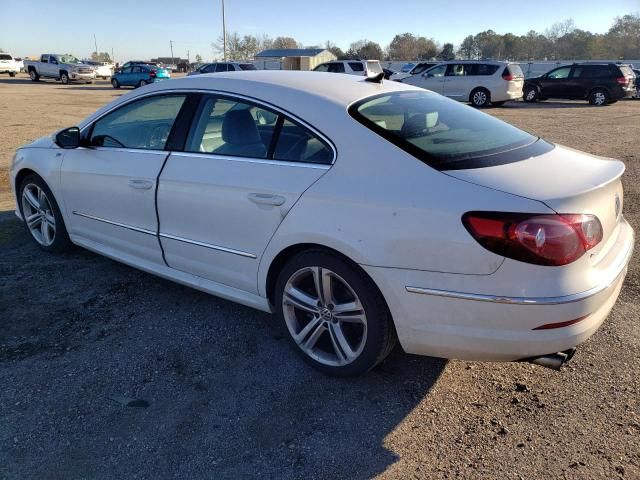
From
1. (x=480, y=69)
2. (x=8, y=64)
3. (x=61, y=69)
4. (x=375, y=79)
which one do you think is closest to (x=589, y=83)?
(x=480, y=69)

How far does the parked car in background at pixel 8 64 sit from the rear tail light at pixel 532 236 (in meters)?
49.9

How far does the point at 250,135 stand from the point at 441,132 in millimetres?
1179

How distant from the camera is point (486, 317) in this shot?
2332mm

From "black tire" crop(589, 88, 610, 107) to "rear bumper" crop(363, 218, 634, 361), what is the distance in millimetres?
22513

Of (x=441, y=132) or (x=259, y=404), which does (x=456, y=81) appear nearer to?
(x=441, y=132)

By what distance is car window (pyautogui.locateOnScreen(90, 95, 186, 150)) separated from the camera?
3572 millimetres

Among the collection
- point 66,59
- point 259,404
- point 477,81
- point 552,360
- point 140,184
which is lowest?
point 259,404

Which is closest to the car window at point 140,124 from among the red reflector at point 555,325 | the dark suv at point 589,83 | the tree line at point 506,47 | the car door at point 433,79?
the red reflector at point 555,325

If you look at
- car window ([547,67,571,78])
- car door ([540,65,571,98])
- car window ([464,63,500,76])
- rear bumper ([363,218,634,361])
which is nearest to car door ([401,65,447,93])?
car window ([464,63,500,76])

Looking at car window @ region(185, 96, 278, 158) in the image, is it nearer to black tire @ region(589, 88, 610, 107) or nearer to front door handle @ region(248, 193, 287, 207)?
front door handle @ region(248, 193, 287, 207)

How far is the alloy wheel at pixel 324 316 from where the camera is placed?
277 cm

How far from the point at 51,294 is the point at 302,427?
246 cm

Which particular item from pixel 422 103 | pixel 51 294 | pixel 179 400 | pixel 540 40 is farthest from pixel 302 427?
pixel 540 40

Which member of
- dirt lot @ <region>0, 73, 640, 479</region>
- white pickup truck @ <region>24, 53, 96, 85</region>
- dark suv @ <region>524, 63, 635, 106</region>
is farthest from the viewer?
white pickup truck @ <region>24, 53, 96, 85</region>
